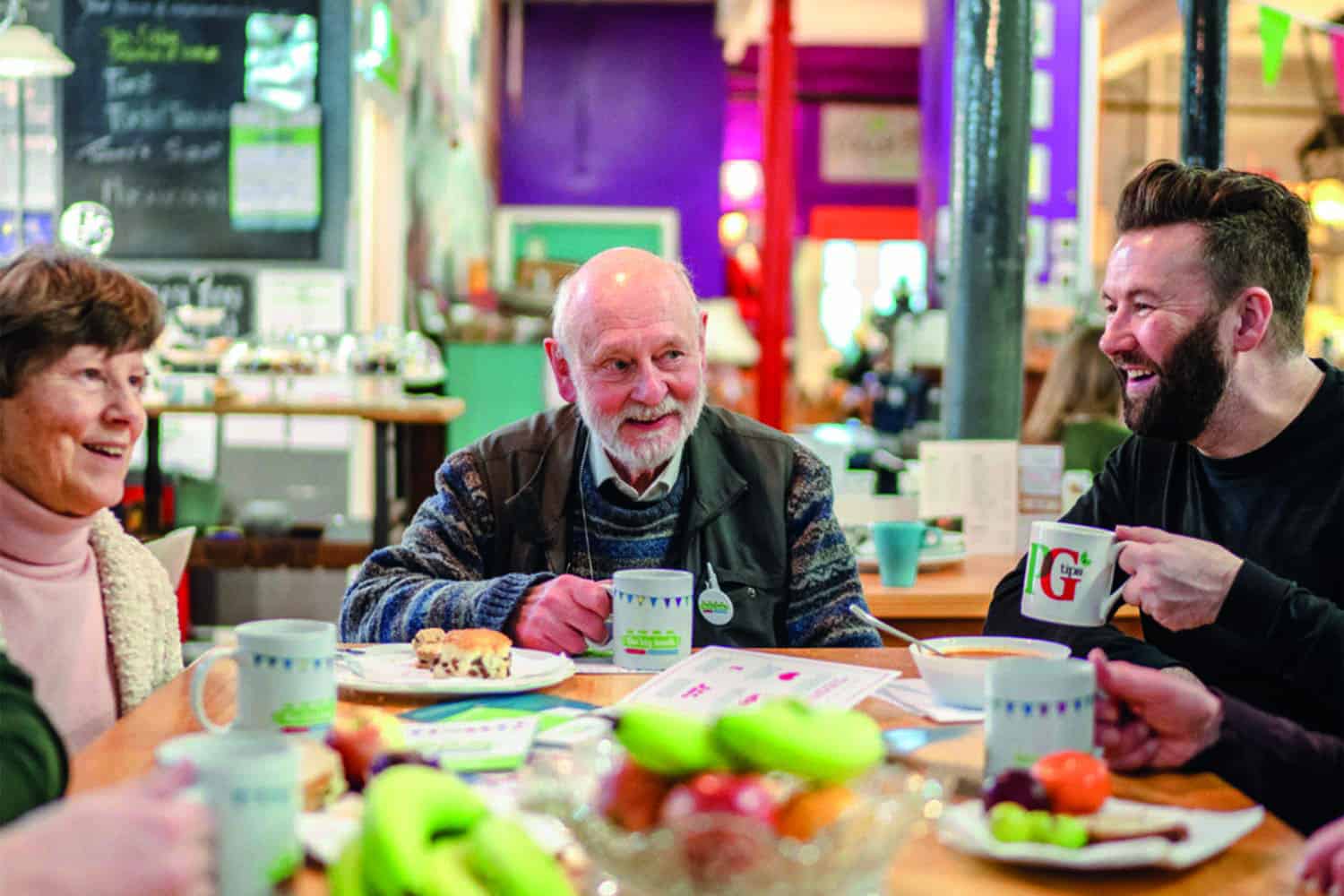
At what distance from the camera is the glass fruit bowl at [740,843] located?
917mm

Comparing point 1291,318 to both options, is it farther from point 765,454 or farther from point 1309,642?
point 765,454

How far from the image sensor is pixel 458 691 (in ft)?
5.68

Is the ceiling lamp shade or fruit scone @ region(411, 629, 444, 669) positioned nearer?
fruit scone @ region(411, 629, 444, 669)

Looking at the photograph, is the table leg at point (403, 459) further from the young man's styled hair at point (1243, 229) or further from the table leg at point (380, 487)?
the young man's styled hair at point (1243, 229)

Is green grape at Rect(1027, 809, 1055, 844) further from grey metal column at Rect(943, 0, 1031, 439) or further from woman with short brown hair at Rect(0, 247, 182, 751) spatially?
grey metal column at Rect(943, 0, 1031, 439)

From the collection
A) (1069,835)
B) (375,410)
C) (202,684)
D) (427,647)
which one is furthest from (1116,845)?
(375,410)

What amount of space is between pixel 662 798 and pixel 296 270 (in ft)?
20.2

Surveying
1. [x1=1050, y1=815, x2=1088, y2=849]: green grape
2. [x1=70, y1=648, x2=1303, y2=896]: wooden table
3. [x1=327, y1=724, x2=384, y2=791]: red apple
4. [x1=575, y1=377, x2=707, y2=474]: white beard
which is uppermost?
[x1=575, y1=377, x2=707, y2=474]: white beard

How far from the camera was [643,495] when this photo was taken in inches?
96.7

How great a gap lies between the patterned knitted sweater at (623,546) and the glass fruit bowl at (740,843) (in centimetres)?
134

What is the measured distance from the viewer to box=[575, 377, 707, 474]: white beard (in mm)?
2383

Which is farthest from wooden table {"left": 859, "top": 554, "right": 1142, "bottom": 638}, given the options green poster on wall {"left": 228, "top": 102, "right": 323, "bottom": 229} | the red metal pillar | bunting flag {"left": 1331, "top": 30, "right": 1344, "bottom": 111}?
the red metal pillar

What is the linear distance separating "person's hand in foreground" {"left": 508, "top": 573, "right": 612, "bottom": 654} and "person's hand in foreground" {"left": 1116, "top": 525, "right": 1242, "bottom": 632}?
2.26ft

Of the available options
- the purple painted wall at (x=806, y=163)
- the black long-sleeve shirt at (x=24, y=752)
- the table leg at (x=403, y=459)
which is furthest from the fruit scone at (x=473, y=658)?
the purple painted wall at (x=806, y=163)
